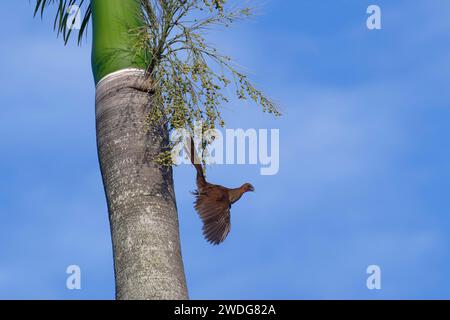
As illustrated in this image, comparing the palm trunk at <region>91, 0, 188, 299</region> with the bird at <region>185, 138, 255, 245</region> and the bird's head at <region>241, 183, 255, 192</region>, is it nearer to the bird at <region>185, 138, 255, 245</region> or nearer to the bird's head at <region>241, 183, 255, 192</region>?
the bird at <region>185, 138, 255, 245</region>

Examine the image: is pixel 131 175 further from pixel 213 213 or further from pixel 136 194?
pixel 213 213

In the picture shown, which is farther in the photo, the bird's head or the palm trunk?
→ the bird's head

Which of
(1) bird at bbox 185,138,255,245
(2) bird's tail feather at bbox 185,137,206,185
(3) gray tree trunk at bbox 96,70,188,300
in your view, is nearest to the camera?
(3) gray tree trunk at bbox 96,70,188,300

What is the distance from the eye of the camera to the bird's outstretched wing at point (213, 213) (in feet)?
36.1

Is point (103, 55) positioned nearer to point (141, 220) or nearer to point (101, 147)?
point (101, 147)

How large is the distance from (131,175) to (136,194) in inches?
8.5

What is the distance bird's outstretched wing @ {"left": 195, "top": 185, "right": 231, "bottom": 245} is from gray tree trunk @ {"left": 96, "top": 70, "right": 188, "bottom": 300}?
0.65 metres

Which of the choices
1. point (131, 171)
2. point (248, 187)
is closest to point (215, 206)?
point (248, 187)

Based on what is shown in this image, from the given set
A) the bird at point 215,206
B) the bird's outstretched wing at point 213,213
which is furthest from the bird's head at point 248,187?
the bird's outstretched wing at point 213,213

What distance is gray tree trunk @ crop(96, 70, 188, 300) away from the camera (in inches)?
385

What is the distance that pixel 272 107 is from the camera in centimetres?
1092

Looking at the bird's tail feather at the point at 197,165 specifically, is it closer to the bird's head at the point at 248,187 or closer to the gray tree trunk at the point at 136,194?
the gray tree trunk at the point at 136,194

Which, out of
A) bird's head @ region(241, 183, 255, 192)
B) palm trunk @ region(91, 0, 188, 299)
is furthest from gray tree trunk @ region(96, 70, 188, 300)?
bird's head @ region(241, 183, 255, 192)

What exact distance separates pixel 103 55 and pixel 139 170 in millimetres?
1438
